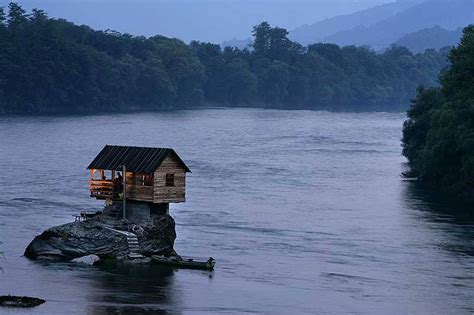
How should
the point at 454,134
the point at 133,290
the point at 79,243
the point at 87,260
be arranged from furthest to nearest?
the point at 454,134 < the point at 79,243 < the point at 87,260 < the point at 133,290

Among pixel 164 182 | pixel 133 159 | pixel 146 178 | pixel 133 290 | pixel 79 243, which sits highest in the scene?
pixel 133 159

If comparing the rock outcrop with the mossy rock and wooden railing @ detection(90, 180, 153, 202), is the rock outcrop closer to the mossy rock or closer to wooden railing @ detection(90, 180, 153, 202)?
wooden railing @ detection(90, 180, 153, 202)

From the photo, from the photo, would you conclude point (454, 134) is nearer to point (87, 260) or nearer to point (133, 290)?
point (87, 260)

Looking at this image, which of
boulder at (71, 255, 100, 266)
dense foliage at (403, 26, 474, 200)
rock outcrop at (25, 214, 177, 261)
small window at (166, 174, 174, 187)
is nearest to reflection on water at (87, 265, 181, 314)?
boulder at (71, 255, 100, 266)

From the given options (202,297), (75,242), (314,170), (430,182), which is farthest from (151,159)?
(314,170)

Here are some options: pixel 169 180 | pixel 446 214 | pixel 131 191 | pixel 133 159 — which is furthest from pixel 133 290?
pixel 446 214

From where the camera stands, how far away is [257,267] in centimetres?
6862

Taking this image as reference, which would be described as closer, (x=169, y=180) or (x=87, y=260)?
(x=87, y=260)

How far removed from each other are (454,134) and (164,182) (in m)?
A: 43.8

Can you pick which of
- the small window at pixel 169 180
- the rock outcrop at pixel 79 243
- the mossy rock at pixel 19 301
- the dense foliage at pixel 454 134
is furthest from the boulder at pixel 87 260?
the dense foliage at pixel 454 134

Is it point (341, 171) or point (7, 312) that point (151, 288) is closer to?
point (7, 312)

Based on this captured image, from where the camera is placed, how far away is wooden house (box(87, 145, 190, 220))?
226 feet

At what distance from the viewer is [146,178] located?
69562mm

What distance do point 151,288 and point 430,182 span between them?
5971 cm
